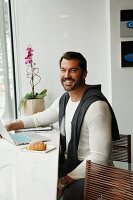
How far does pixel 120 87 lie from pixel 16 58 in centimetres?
113

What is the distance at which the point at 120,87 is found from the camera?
119 inches

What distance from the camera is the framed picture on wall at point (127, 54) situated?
9.66 feet

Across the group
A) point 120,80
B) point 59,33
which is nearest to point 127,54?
point 120,80

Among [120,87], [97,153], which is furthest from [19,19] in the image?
[97,153]

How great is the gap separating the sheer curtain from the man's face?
1397 millimetres

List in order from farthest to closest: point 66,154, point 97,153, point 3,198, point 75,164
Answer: point 66,154, point 75,164, point 97,153, point 3,198

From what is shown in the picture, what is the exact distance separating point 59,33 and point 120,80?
2.58 feet

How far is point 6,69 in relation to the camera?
324cm

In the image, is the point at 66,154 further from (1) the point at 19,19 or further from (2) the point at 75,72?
(1) the point at 19,19

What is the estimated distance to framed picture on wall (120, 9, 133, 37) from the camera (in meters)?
2.91

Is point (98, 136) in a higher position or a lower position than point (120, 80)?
lower

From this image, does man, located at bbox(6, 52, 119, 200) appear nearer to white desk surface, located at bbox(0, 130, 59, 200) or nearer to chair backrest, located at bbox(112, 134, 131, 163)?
white desk surface, located at bbox(0, 130, 59, 200)

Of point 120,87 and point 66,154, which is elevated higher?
point 120,87

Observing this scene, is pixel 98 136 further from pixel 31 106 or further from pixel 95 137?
pixel 31 106
